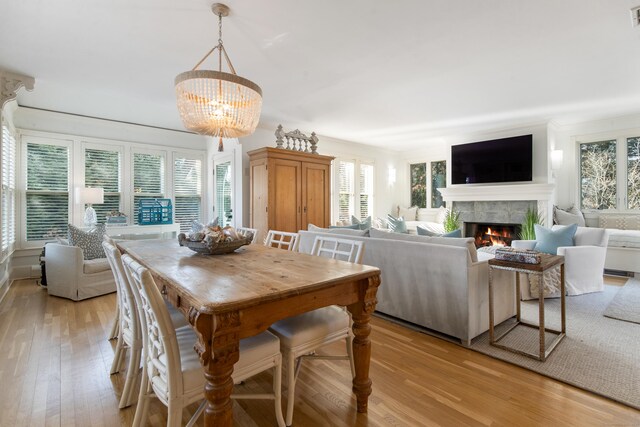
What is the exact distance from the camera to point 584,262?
3.65 meters

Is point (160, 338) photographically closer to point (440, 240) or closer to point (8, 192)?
point (440, 240)

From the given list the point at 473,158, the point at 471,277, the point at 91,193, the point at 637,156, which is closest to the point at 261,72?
the point at 471,277

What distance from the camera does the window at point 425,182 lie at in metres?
7.20

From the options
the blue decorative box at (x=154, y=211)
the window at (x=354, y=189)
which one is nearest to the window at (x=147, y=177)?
the blue decorative box at (x=154, y=211)

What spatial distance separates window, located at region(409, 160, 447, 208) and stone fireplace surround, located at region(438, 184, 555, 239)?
0.82 m

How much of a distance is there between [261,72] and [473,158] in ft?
15.1

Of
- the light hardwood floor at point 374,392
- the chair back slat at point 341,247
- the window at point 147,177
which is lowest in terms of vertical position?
the light hardwood floor at point 374,392

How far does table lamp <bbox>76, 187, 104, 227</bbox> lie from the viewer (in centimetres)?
434

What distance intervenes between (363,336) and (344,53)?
2457 mm

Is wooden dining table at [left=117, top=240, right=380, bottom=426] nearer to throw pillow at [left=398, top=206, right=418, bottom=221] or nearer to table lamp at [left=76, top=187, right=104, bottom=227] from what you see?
table lamp at [left=76, top=187, right=104, bottom=227]

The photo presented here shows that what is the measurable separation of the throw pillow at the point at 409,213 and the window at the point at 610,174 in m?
3.13

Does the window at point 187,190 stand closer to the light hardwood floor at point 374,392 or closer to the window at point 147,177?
the window at point 147,177

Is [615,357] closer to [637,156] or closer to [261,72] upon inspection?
[261,72]

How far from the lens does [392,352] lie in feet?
7.79
